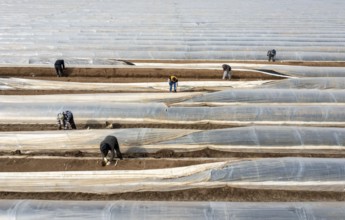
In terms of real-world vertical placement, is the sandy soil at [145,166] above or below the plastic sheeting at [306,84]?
below

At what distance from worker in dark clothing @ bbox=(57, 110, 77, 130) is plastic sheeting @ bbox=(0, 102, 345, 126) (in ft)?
1.84

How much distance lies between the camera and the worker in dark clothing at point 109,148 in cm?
609

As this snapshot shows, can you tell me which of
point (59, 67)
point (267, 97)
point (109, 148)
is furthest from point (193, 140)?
point (59, 67)

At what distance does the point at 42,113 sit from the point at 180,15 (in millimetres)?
19799

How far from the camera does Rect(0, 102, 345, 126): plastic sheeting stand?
26.3ft

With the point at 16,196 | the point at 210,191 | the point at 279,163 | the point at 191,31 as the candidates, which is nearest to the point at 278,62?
the point at 191,31

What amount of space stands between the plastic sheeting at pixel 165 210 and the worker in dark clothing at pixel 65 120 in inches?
111

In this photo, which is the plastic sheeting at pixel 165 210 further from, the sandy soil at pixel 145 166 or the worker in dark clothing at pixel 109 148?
the worker in dark clothing at pixel 109 148

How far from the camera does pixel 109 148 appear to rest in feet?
20.3

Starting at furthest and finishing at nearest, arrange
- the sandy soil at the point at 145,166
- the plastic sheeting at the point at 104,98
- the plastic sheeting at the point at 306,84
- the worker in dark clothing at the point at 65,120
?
the plastic sheeting at the point at 306,84, the plastic sheeting at the point at 104,98, the worker in dark clothing at the point at 65,120, the sandy soil at the point at 145,166

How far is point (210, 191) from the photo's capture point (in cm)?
582

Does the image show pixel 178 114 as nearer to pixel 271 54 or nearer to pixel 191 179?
pixel 191 179

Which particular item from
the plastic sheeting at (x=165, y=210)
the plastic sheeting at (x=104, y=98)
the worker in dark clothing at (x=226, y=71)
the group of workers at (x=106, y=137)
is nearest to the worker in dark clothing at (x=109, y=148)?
the group of workers at (x=106, y=137)

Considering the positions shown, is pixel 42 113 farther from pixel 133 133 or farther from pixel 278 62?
pixel 278 62
